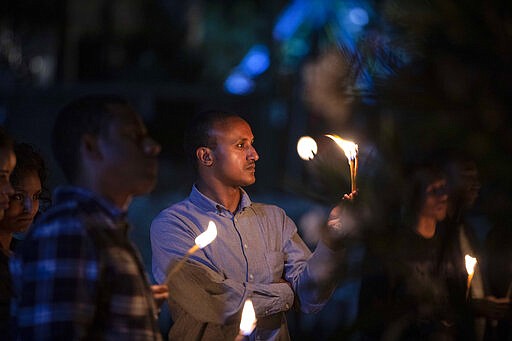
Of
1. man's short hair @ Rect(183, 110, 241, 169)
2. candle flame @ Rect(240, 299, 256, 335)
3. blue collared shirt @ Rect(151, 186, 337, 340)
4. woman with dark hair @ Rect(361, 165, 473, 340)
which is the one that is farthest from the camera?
man's short hair @ Rect(183, 110, 241, 169)

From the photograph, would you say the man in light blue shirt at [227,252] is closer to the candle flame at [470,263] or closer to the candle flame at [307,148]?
the candle flame at [307,148]

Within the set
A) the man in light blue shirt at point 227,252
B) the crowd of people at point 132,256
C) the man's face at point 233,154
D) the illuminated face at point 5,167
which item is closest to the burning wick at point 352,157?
the crowd of people at point 132,256

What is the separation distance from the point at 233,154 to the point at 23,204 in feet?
3.23

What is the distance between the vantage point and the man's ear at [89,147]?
90.7 inches

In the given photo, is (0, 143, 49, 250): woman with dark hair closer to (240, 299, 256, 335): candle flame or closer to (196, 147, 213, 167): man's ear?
(196, 147, 213, 167): man's ear

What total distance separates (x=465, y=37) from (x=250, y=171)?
2007 mm

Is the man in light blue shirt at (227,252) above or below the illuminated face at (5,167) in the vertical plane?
below

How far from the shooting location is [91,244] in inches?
84.0

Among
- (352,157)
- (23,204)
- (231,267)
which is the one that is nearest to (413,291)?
(352,157)

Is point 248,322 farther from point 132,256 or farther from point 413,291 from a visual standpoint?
point 413,291

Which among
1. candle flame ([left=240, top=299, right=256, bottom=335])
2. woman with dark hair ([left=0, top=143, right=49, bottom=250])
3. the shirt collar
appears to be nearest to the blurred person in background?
candle flame ([left=240, top=299, right=256, bottom=335])

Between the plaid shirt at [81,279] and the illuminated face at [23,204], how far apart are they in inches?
35.8

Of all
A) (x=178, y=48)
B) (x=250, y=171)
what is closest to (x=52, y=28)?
(x=178, y=48)

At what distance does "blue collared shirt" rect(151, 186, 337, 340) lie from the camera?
338cm
